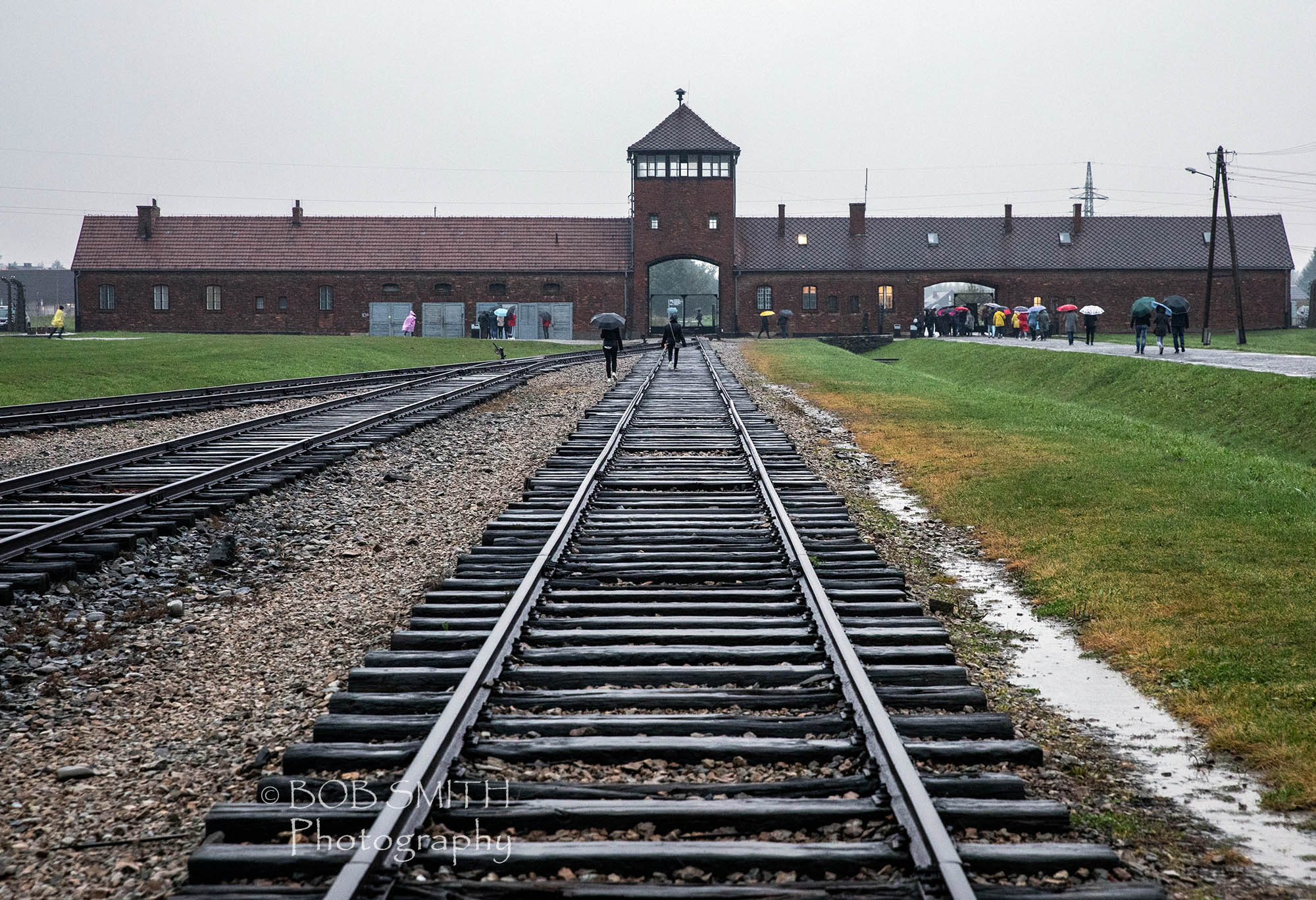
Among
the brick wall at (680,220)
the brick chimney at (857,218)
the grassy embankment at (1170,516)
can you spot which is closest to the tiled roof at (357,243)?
the brick wall at (680,220)

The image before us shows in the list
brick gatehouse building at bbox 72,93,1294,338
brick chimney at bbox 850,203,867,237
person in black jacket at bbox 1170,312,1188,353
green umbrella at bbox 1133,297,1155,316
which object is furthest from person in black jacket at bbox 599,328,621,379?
brick chimney at bbox 850,203,867,237

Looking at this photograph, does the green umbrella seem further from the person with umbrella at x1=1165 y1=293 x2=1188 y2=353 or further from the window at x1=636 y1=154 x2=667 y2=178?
the window at x1=636 y1=154 x2=667 y2=178

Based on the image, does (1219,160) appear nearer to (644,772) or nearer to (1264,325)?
(1264,325)

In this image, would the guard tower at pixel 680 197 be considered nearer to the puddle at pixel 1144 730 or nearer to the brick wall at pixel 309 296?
the brick wall at pixel 309 296

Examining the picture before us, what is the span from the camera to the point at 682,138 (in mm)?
62625

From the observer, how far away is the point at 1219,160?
41469 mm

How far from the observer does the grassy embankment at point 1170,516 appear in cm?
601

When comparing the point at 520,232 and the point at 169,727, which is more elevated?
the point at 520,232

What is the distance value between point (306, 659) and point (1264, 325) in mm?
67912

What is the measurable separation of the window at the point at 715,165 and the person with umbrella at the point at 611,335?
121 ft

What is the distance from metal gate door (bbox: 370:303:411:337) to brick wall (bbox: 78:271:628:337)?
1.16 ft

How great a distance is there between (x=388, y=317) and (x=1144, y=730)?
198 feet

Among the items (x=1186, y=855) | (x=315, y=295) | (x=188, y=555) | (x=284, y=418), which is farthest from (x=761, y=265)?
(x=1186, y=855)

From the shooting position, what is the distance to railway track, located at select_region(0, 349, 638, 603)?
26.9 feet
